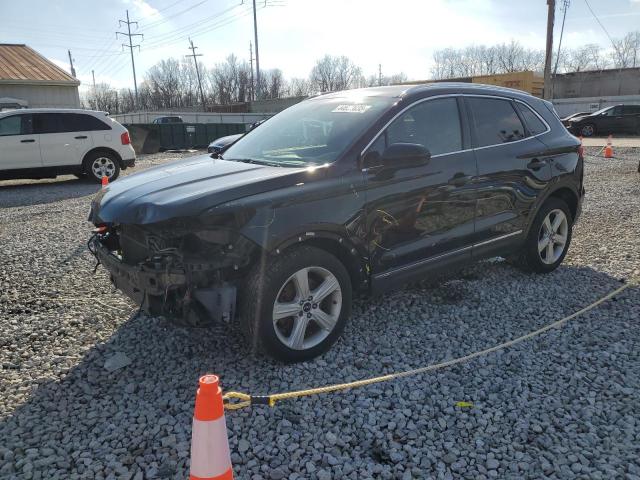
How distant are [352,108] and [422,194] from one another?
88 cm

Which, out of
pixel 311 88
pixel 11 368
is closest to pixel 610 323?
pixel 11 368

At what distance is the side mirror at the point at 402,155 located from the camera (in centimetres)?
337

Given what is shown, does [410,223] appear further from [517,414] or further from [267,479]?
[267,479]

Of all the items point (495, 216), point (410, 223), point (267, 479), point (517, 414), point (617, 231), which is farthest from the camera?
point (617, 231)

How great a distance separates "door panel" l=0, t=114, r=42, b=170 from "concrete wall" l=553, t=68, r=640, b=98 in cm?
4760

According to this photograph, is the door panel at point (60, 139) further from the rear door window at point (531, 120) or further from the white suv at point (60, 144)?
the rear door window at point (531, 120)

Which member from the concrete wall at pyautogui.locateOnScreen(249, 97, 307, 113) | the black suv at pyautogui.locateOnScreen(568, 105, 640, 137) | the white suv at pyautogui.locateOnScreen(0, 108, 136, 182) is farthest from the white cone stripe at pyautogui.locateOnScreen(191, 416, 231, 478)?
the concrete wall at pyautogui.locateOnScreen(249, 97, 307, 113)

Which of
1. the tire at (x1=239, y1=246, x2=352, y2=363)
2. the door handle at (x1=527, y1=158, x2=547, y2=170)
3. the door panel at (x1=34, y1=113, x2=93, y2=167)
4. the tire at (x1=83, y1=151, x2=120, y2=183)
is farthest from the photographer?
the tire at (x1=83, y1=151, x2=120, y2=183)

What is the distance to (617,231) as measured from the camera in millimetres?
6648

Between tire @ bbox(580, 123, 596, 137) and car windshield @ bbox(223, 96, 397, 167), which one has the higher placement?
tire @ bbox(580, 123, 596, 137)

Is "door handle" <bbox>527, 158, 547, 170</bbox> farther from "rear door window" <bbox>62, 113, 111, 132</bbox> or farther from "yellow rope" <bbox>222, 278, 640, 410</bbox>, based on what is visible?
"rear door window" <bbox>62, 113, 111, 132</bbox>

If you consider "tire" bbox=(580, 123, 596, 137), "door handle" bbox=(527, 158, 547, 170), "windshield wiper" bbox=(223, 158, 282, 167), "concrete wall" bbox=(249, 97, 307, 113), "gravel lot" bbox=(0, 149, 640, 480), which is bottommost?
"gravel lot" bbox=(0, 149, 640, 480)

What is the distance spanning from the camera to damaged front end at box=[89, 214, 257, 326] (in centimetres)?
284

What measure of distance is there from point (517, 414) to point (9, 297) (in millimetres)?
4375
